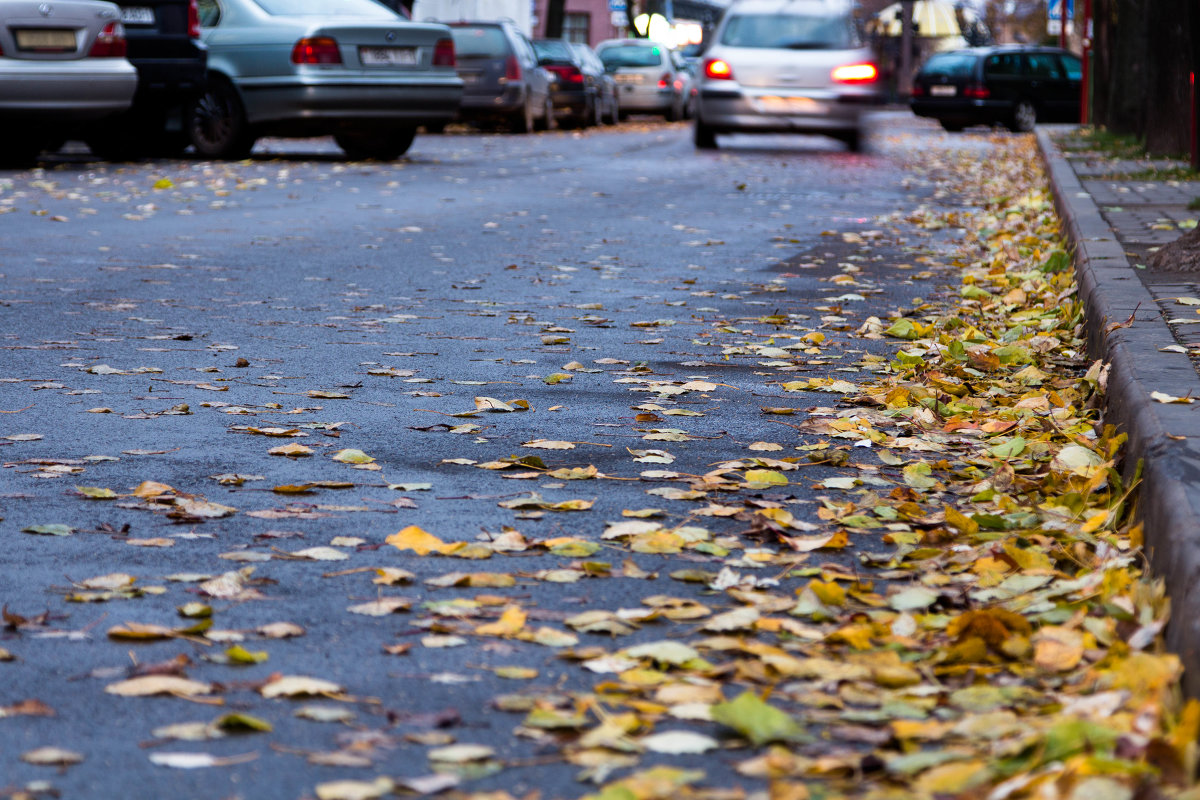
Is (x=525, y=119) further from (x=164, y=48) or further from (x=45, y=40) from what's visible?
(x=45, y=40)

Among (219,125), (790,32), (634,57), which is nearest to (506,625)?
(219,125)

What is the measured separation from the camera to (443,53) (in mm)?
15547

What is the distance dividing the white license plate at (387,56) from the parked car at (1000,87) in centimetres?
1477

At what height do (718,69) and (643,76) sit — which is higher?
(643,76)

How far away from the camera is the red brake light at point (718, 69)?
17.8 meters

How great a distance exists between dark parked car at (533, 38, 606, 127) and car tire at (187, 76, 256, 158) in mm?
10139

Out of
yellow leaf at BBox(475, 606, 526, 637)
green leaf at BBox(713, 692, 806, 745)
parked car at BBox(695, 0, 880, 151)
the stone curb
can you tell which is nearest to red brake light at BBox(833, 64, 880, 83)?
parked car at BBox(695, 0, 880, 151)

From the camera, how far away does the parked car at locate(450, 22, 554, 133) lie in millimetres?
21953

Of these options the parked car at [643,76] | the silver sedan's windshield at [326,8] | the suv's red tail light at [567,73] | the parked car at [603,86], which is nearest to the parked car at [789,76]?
the silver sedan's windshield at [326,8]

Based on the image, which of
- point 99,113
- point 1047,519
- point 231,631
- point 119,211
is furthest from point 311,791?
point 99,113

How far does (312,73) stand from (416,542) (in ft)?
39.1

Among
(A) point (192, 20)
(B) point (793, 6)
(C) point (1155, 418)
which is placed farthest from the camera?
(B) point (793, 6)

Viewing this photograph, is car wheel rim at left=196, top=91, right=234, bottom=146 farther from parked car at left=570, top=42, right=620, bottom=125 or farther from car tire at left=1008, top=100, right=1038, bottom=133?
car tire at left=1008, top=100, right=1038, bottom=133

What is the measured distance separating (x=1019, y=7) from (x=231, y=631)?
2713 inches
